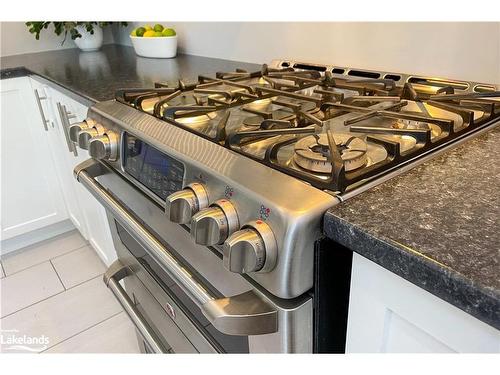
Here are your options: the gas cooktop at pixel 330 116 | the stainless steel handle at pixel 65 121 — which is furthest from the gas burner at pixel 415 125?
the stainless steel handle at pixel 65 121

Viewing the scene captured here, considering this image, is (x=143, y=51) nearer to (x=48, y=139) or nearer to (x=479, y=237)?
(x=48, y=139)

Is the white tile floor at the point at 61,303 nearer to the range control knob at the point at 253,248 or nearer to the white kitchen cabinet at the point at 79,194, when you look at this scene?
the white kitchen cabinet at the point at 79,194

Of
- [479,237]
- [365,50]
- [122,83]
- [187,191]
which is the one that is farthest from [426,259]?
[122,83]

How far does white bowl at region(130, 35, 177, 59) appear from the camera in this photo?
167 centimetres

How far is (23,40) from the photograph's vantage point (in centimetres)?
211

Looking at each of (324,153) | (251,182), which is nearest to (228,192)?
(251,182)

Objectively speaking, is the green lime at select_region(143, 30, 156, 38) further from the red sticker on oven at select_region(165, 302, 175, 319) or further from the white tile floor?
the red sticker on oven at select_region(165, 302, 175, 319)

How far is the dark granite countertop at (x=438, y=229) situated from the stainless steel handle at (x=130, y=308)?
24.9 inches

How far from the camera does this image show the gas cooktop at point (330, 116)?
0.57 metres

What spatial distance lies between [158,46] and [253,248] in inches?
55.8

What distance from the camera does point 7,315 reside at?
1601 mm

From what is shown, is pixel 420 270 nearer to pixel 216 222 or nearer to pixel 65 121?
pixel 216 222

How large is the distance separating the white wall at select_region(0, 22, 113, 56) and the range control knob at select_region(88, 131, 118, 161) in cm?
161

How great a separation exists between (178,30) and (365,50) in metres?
0.99
